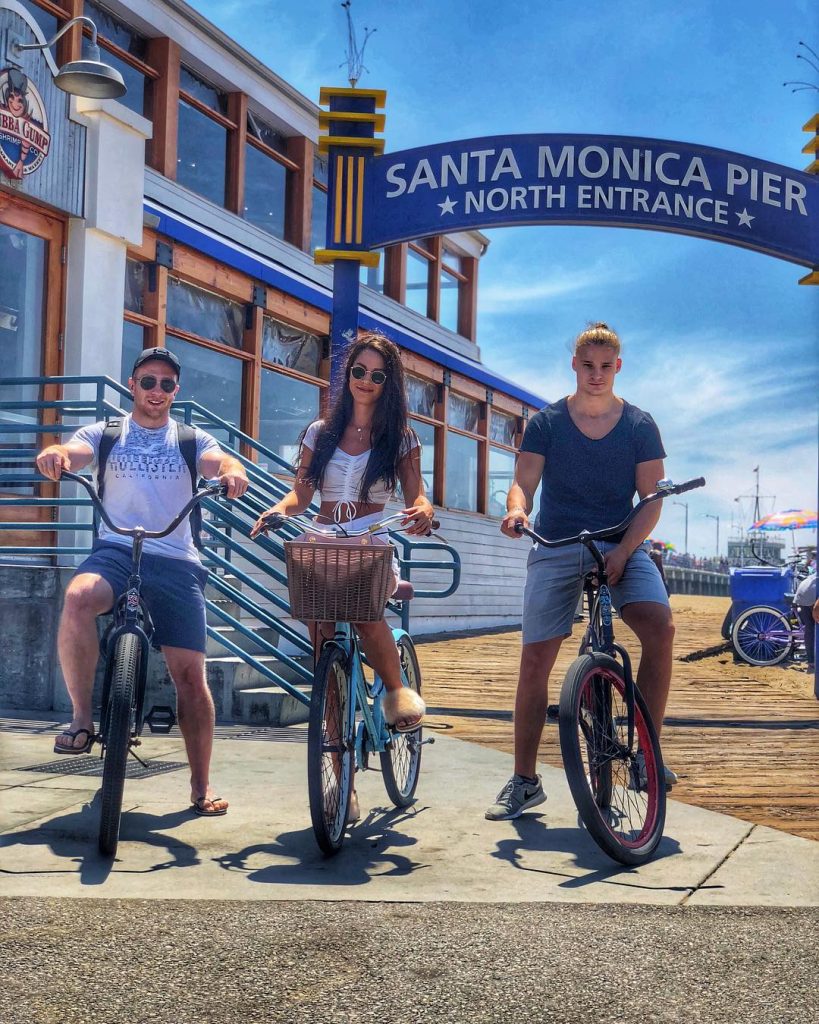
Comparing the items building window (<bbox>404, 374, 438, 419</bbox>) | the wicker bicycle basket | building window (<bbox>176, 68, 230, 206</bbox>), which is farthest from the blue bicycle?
building window (<bbox>404, 374, 438, 419</bbox>)

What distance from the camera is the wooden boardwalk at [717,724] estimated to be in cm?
545

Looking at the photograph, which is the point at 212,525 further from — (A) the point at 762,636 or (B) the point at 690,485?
(A) the point at 762,636

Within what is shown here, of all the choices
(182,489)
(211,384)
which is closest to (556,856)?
(182,489)

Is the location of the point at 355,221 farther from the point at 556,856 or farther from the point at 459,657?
the point at 556,856

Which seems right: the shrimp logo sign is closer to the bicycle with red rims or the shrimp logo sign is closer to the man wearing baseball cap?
the man wearing baseball cap

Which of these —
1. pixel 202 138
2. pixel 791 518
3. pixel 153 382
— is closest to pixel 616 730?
pixel 153 382

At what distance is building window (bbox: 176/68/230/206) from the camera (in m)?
13.2

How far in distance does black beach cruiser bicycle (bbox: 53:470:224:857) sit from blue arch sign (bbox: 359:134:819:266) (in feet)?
17.8

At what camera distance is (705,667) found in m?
12.7

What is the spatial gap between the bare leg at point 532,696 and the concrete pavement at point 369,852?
1.02 ft

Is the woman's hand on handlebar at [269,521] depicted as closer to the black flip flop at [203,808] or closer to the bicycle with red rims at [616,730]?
the bicycle with red rims at [616,730]

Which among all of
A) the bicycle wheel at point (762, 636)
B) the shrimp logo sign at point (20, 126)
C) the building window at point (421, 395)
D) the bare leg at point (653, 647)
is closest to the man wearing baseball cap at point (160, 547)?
the bare leg at point (653, 647)

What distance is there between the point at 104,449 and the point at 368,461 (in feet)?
3.35

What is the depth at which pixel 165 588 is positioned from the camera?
4555 mm
